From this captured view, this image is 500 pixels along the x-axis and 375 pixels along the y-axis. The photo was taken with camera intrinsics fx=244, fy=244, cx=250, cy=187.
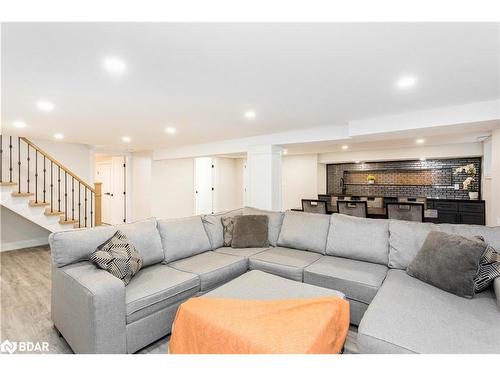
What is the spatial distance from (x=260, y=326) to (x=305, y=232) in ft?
5.94

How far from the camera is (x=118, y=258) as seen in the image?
78.4 inches

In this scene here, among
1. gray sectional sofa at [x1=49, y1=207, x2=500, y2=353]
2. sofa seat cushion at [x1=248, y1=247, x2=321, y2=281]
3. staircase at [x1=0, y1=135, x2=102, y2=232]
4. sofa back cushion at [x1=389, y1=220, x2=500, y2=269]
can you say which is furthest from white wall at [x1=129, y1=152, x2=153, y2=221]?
sofa back cushion at [x1=389, y1=220, x2=500, y2=269]

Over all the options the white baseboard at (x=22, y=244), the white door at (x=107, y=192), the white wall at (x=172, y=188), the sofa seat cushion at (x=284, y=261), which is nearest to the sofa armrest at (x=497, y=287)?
the sofa seat cushion at (x=284, y=261)

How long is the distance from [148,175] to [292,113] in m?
5.39

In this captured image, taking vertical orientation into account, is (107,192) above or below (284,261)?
above

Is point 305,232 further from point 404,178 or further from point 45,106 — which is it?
point 404,178

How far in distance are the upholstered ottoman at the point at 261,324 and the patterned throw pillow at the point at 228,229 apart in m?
1.43

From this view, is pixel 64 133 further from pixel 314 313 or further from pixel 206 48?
pixel 314 313

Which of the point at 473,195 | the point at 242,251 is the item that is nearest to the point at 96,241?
the point at 242,251

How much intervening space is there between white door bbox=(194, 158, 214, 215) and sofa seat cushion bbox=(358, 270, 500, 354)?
6.32m

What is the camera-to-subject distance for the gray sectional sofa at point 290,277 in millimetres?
1378

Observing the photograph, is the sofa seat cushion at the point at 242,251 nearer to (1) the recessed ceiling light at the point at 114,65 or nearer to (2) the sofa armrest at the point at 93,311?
(2) the sofa armrest at the point at 93,311

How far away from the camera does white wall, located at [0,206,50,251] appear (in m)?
4.88
